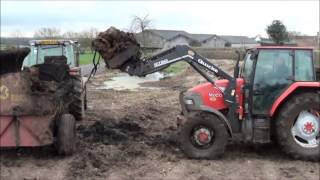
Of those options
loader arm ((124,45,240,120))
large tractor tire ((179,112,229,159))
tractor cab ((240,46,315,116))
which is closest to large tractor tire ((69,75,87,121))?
loader arm ((124,45,240,120))

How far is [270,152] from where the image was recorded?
10.7 m

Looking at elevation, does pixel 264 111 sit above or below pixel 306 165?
above

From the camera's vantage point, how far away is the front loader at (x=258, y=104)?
9938 millimetres

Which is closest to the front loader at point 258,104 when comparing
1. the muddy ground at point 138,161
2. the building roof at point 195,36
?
the muddy ground at point 138,161

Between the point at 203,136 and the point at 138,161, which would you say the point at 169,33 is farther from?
the point at 138,161

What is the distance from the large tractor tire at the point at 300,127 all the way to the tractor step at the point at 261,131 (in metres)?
0.19

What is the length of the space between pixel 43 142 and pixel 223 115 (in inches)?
128

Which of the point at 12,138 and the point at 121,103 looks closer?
the point at 12,138

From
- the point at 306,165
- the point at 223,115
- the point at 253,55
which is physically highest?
the point at 253,55

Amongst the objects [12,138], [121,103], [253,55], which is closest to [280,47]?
[253,55]

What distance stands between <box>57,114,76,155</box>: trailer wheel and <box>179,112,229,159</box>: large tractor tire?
196 centimetres

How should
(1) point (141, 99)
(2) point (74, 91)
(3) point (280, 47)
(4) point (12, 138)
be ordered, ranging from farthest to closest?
(1) point (141, 99) < (2) point (74, 91) < (3) point (280, 47) < (4) point (12, 138)

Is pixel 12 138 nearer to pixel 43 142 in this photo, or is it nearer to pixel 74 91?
pixel 43 142

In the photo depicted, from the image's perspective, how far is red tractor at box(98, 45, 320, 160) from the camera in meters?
9.94
